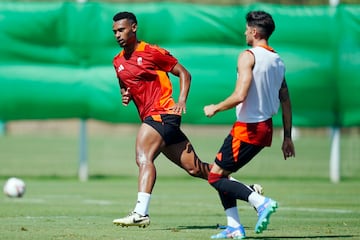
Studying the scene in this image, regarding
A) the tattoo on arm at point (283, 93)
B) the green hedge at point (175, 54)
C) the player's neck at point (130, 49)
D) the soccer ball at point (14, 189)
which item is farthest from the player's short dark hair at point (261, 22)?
the green hedge at point (175, 54)

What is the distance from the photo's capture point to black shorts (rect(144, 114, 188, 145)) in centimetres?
1162

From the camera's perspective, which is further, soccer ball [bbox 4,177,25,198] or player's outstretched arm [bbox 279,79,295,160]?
soccer ball [bbox 4,177,25,198]

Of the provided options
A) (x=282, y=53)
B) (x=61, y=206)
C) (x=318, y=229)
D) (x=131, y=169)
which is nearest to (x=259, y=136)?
(x=318, y=229)

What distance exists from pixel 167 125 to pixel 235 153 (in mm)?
1789

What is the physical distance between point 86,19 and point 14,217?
27.2 feet

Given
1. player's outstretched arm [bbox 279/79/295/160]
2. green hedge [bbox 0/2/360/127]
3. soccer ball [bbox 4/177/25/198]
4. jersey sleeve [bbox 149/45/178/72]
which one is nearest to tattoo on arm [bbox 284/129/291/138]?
player's outstretched arm [bbox 279/79/295/160]

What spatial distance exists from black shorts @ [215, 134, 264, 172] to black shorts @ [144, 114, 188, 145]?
5.30 feet

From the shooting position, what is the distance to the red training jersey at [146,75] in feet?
39.2

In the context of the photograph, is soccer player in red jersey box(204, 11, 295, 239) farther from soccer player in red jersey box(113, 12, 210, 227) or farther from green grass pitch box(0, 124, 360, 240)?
soccer player in red jersey box(113, 12, 210, 227)

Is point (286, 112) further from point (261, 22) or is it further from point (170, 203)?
point (170, 203)

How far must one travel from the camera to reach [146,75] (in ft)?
39.4

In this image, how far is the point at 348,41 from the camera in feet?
67.5

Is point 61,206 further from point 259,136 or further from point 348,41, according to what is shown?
point 348,41

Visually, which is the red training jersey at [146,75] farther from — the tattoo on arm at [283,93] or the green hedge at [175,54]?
the green hedge at [175,54]
